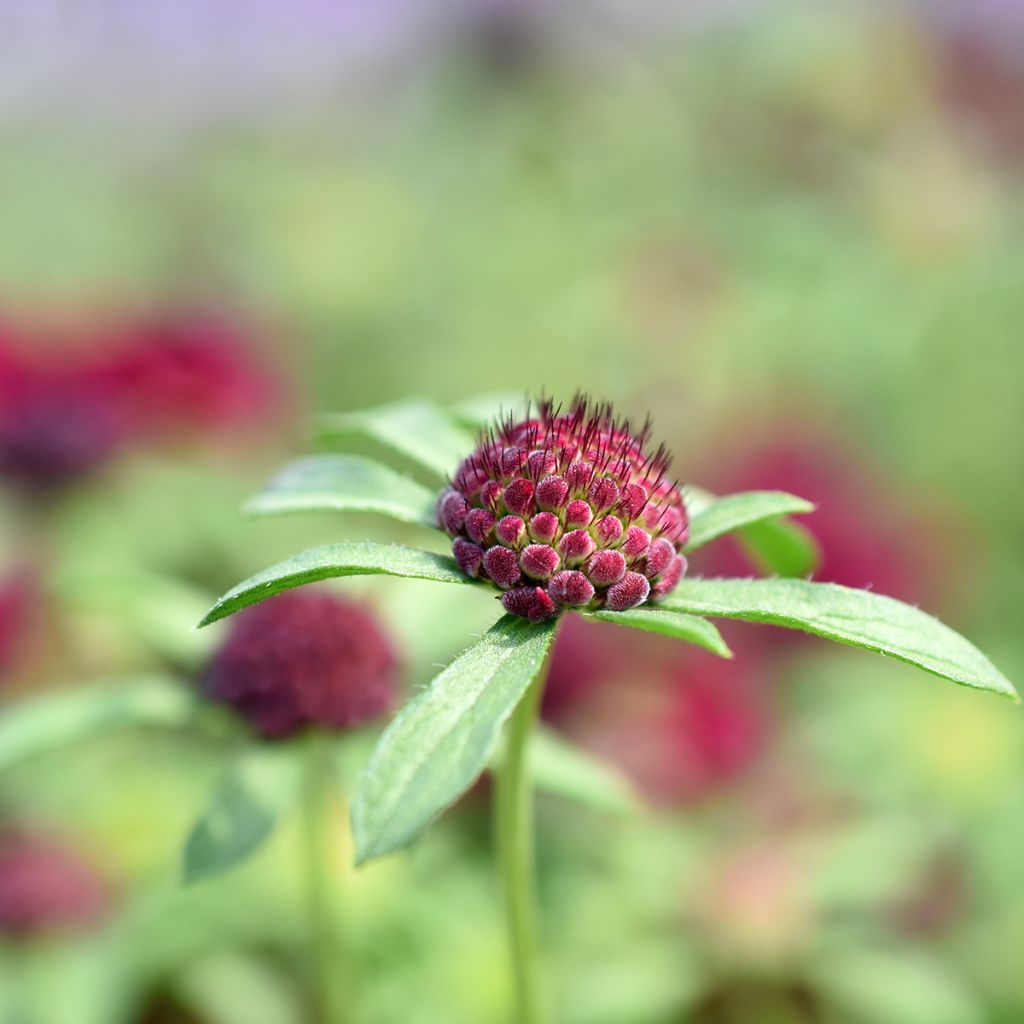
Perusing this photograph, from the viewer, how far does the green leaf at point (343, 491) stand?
1.04 meters

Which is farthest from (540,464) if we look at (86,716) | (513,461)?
(86,716)

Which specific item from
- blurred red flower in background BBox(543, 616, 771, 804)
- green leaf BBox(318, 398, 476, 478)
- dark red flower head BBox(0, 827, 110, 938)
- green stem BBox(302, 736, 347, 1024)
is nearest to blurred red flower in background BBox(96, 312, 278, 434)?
blurred red flower in background BBox(543, 616, 771, 804)

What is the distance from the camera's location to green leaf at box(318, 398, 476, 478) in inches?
44.6

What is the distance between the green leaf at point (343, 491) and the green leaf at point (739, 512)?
0.75ft

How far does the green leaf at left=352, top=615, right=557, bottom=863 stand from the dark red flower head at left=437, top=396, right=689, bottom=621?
7 centimetres

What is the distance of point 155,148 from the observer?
6.84 metres

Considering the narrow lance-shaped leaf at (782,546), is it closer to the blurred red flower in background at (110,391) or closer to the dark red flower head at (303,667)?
the dark red flower head at (303,667)

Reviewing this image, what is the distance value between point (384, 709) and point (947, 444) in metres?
2.65

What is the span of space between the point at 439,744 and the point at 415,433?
1.52 feet

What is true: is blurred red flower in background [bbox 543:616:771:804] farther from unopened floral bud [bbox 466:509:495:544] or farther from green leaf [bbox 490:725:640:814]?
unopened floral bud [bbox 466:509:495:544]

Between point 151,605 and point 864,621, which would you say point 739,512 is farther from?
point 151,605

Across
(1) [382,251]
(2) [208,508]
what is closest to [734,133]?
(1) [382,251]

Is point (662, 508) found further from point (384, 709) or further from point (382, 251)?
point (382, 251)

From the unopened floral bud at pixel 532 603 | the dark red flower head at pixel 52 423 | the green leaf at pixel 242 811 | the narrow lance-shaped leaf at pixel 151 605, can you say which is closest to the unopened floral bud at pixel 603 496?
the unopened floral bud at pixel 532 603
